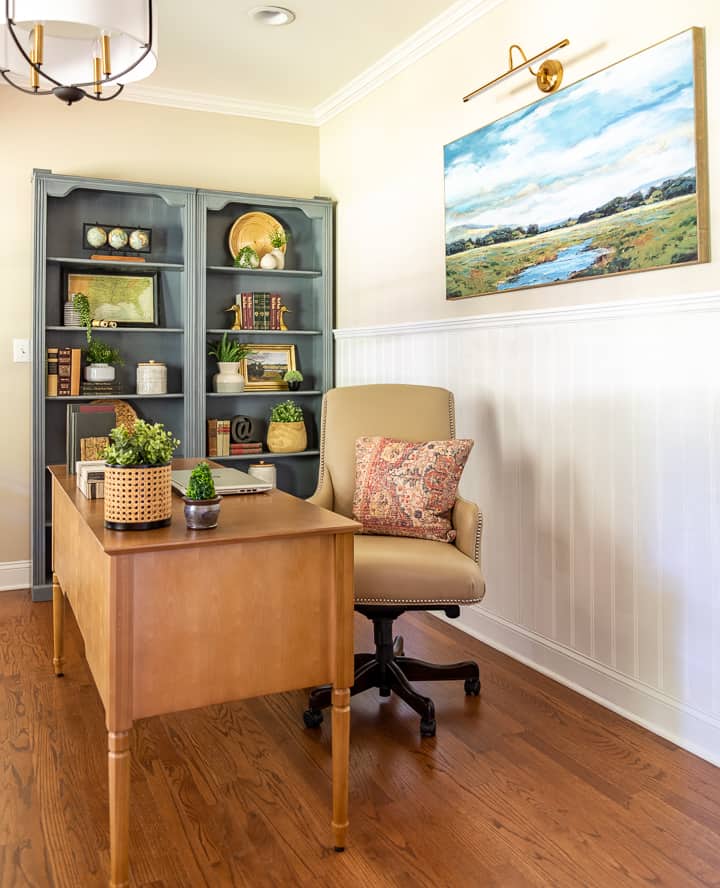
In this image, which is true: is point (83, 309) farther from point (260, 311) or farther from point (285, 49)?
point (285, 49)

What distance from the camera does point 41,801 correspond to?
2.05 metres

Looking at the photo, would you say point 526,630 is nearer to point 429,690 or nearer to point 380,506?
point 429,690

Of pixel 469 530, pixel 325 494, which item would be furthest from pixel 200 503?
pixel 325 494

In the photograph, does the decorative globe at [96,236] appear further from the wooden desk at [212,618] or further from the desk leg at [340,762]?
the desk leg at [340,762]

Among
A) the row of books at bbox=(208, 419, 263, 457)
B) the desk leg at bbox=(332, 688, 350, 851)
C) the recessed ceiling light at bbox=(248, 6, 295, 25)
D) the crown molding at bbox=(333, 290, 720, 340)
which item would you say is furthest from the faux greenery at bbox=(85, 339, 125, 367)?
the desk leg at bbox=(332, 688, 350, 851)

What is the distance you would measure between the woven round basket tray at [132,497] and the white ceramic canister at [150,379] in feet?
8.01

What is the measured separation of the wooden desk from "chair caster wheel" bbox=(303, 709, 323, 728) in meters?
0.62

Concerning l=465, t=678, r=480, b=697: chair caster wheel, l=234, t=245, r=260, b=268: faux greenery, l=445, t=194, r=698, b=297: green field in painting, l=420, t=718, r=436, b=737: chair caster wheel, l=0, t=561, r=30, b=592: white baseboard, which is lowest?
l=420, t=718, r=436, b=737: chair caster wheel

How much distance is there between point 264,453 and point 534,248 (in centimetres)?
212

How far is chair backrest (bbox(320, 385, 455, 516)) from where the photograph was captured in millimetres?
3100

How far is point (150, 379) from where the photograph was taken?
415 centimetres

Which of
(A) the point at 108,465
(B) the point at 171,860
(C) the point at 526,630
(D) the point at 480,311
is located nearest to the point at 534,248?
(D) the point at 480,311

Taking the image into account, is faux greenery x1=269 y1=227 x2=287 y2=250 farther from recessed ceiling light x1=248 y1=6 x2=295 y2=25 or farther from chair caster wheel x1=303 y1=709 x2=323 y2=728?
chair caster wheel x1=303 y1=709 x2=323 y2=728

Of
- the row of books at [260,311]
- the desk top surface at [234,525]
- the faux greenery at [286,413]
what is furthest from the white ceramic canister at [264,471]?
the desk top surface at [234,525]
